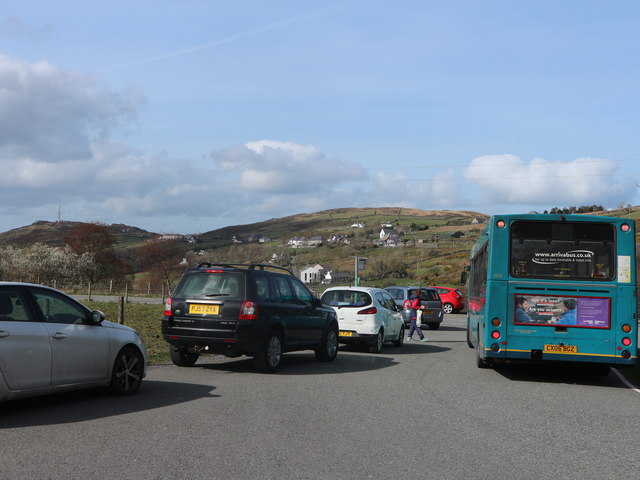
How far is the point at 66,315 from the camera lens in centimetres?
944

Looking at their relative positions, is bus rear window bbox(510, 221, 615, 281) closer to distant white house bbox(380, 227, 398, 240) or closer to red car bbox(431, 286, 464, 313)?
red car bbox(431, 286, 464, 313)

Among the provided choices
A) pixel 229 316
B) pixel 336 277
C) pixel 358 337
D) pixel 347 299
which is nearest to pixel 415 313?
pixel 347 299

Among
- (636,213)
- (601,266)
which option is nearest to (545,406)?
(601,266)

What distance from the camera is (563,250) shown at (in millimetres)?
13656

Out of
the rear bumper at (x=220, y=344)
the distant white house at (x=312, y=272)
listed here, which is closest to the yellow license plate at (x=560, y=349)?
the rear bumper at (x=220, y=344)

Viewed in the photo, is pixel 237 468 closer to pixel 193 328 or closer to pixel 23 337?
pixel 23 337

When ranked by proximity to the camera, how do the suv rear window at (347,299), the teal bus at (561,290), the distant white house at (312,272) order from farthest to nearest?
the distant white house at (312,272)
the suv rear window at (347,299)
the teal bus at (561,290)

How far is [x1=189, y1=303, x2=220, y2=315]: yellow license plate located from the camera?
42.8ft

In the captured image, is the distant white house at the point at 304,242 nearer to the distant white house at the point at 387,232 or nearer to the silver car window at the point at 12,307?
the distant white house at the point at 387,232

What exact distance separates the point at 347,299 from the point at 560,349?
6.55 meters

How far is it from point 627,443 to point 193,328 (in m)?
7.44

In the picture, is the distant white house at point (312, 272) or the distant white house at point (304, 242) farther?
the distant white house at point (304, 242)

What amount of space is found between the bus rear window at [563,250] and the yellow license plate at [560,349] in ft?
4.00

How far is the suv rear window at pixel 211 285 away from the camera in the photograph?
1312 centimetres
